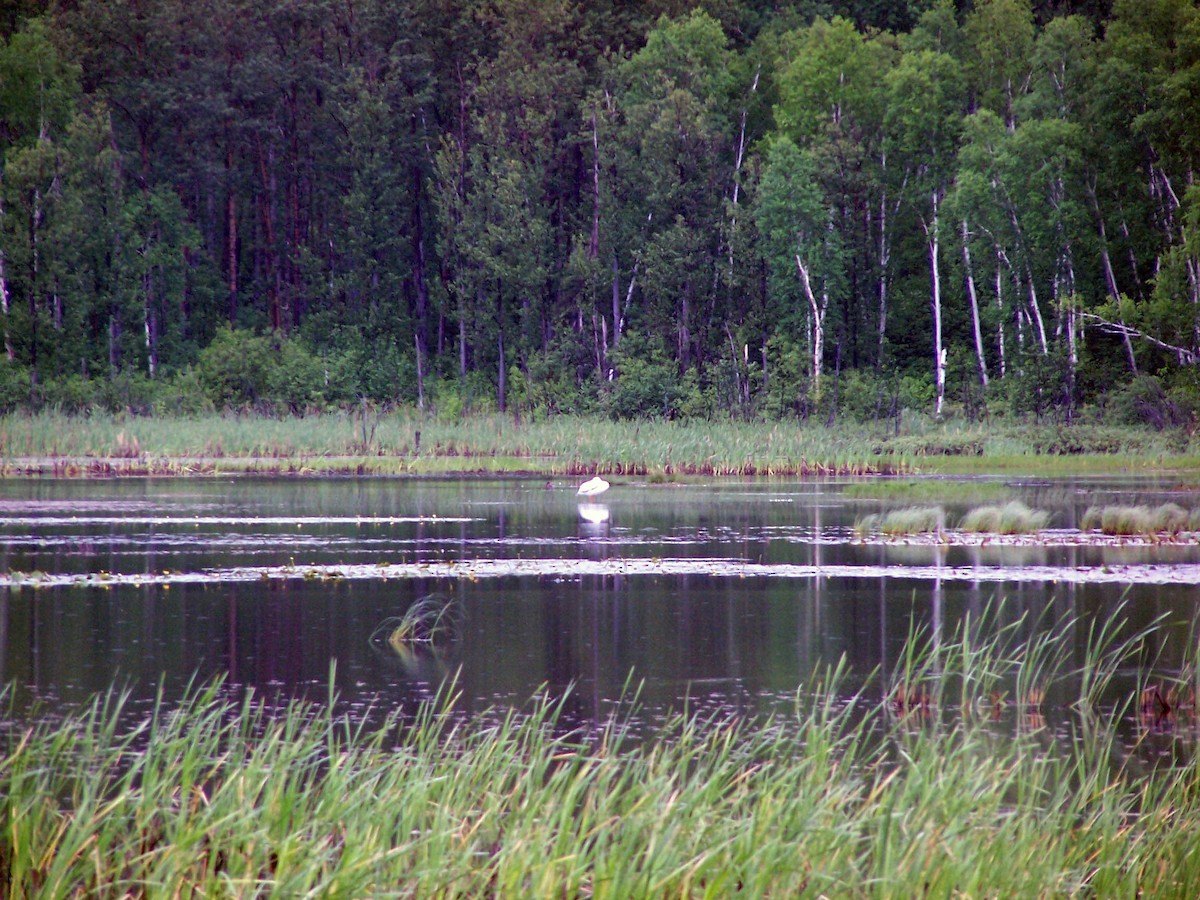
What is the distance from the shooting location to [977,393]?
173 ft

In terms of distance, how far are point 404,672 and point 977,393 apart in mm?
41746

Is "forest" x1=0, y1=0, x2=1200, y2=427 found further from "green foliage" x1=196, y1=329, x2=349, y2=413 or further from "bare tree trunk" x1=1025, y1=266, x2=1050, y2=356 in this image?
"bare tree trunk" x1=1025, y1=266, x2=1050, y2=356

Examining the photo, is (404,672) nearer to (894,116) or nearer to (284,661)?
(284,661)

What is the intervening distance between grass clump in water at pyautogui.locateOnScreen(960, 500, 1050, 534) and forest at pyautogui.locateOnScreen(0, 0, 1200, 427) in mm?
21863

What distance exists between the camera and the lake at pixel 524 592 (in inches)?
529

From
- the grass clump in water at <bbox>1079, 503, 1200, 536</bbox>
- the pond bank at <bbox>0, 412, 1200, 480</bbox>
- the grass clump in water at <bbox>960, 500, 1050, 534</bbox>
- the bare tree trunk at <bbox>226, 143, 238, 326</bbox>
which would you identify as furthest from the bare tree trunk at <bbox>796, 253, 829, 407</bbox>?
the grass clump in water at <bbox>1079, 503, 1200, 536</bbox>

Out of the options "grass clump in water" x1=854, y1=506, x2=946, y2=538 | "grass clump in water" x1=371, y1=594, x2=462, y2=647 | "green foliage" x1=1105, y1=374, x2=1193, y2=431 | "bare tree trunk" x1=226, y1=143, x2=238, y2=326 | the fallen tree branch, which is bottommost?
"grass clump in water" x1=854, y1=506, x2=946, y2=538

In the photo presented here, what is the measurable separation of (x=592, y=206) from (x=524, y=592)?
148 feet

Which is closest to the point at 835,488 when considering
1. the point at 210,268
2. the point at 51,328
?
the point at 51,328

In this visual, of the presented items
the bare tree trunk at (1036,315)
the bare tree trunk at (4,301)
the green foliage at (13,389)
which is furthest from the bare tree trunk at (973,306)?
the bare tree trunk at (4,301)

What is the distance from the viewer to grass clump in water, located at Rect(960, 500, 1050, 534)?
25.8 m

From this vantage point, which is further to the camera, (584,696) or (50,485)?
(50,485)

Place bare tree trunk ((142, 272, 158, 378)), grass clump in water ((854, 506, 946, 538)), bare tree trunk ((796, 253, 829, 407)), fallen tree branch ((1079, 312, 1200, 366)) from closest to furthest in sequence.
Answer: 1. grass clump in water ((854, 506, 946, 538))
2. fallen tree branch ((1079, 312, 1200, 366))
3. bare tree trunk ((796, 253, 829, 407))
4. bare tree trunk ((142, 272, 158, 378))

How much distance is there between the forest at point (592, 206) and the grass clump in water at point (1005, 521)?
71.7ft
